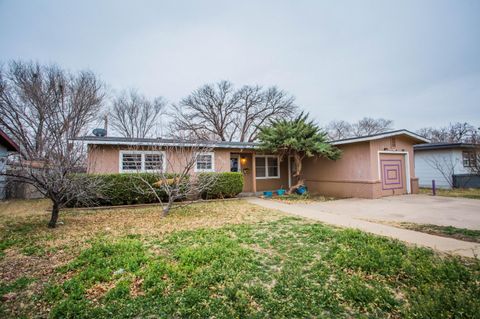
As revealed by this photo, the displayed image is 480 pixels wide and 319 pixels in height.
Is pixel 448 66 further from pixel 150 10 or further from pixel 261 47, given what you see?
pixel 150 10

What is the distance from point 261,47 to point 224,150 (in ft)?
27.9

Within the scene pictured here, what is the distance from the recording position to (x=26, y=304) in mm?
2398

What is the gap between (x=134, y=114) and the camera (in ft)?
81.4

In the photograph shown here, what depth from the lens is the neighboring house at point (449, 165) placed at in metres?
13.9

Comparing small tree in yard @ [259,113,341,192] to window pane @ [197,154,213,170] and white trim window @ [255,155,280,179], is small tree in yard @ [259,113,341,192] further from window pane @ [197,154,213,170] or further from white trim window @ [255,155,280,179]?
window pane @ [197,154,213,170]

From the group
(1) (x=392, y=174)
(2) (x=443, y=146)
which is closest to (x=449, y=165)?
(2) (x=443, y=146)

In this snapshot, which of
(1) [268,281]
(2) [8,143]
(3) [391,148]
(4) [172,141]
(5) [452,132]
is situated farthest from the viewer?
(5) [452,132]

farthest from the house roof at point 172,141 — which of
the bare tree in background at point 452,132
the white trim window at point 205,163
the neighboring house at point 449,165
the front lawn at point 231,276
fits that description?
the bare tree in background at point 452,132

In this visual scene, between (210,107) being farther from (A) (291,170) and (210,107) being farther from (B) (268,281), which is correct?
(B) (268,281)

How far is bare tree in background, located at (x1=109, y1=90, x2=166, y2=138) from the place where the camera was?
24.1 meters

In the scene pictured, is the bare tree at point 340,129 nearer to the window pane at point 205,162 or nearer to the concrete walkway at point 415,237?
the window pane at point 205,162

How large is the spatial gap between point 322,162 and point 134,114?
21.6 m

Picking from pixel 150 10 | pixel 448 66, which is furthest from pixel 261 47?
pixel 448 66

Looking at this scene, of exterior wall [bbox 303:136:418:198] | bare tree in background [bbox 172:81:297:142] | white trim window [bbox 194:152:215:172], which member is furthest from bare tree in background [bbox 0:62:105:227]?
exterior wall [bbox 303:136:418:198]
